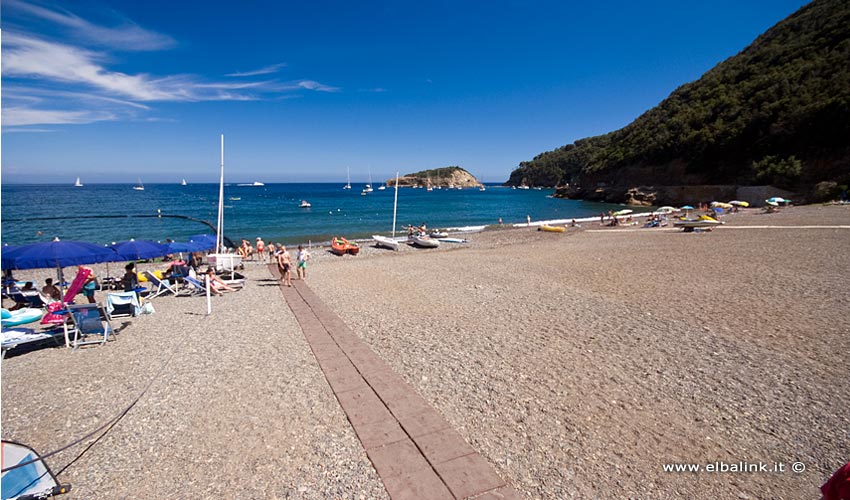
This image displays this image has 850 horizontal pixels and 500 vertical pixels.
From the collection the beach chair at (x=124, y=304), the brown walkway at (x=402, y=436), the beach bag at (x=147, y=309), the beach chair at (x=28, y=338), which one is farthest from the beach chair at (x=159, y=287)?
the brown walkway at (x=402, y=436)

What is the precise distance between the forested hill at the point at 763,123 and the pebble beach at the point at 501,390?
47024 millimetres

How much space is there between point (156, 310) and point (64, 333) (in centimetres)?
265

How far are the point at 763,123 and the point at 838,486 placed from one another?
68132 millimetres

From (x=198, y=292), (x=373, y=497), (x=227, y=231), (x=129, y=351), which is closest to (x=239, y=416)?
(x=373, y=497)

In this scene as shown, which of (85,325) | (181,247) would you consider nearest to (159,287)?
(181,247)

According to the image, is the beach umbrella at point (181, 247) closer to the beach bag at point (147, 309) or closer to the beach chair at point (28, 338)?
the beach bag at point (147, 309)

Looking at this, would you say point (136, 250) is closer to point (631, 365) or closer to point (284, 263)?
point (284, 263)

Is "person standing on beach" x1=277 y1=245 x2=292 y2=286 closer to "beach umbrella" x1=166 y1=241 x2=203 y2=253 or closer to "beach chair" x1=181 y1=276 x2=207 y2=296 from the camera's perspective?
"beach chair" x1=181 y1=276 x2=207 y2=296

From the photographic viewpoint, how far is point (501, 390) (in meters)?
5.76

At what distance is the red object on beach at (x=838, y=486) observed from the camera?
195cm

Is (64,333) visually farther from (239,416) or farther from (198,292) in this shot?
(239,416)

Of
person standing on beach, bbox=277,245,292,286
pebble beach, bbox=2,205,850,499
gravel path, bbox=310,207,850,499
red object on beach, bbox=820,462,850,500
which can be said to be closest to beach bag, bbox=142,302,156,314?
pebble beach, bbox=2,205,850,499

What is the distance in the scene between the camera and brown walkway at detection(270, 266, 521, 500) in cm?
385

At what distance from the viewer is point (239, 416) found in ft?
17.0
